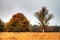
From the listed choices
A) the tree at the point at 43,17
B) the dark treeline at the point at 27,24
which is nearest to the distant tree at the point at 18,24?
the dark treeline at the point at 27,24

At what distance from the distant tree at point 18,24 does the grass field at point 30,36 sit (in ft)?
0.18

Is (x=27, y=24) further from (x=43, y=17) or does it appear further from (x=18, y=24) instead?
(x=43, y=17)

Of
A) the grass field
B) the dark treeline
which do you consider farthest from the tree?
the grass field

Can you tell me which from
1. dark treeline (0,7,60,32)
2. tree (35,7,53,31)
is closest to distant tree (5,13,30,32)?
dark treeline (0,7,60,32)

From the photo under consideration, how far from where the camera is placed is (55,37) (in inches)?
67.4

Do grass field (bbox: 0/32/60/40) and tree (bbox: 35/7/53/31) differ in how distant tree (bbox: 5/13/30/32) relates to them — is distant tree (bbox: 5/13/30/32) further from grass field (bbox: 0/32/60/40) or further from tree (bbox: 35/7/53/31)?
tree (bbox: 35/7/53/31)

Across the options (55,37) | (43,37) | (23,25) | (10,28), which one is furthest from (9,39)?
(55,37)

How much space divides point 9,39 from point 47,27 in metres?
0.52

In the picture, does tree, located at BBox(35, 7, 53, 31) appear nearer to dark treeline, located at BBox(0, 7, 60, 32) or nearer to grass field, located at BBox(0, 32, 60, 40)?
dark treeline, located at BBox(0, 7, 60, 32)

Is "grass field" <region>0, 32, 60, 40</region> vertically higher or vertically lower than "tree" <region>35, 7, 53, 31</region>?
lower

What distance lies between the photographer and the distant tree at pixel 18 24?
1.67m

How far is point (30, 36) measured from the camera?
5.63 feet

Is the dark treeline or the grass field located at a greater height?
the dark treeline

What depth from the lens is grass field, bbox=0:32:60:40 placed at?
1688 millimetres
